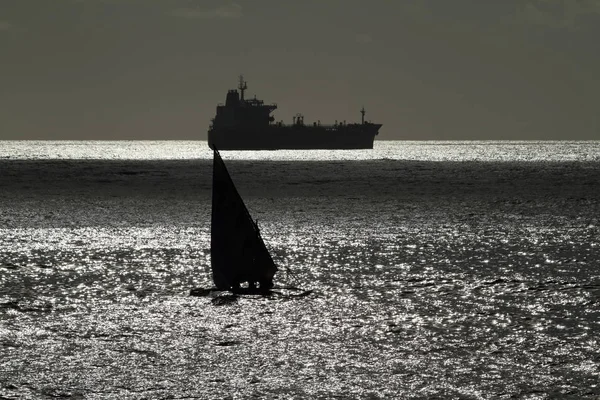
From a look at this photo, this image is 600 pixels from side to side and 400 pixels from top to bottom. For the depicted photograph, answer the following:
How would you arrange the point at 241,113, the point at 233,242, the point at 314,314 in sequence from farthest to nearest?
the point at 241,113 → the point at 233,242 → the point at 314,314

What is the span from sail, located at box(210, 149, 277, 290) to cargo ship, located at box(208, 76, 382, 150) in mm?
140133

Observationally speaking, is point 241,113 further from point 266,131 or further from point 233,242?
point 233,242

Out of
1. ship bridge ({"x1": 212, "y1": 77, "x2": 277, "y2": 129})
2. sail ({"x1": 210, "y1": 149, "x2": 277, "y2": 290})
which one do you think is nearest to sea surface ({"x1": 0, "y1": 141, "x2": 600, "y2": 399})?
sail ({"x1": 210, "y1": 149, "x2": 277, "y2": 290})

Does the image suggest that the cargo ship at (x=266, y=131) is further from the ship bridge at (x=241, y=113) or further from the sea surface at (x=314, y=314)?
the sea surface at (x=314, y=314)

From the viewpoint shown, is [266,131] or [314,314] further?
[266,131]

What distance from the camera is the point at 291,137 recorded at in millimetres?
167125

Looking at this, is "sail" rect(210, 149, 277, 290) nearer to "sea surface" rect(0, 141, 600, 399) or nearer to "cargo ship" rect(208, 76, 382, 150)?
"sea surface" rect(0, 141, 600, 399)

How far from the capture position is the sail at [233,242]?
49.0ft

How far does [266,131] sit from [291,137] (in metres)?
5.28

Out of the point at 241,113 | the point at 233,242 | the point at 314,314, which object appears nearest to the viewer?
the point at 314,314

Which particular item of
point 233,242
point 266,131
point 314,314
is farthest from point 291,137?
point 314,314

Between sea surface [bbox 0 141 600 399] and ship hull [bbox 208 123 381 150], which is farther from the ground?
ship hull [bbox 208 123 381 150]

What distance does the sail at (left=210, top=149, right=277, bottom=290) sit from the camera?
1495 cm

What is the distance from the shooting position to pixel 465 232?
26312mm
